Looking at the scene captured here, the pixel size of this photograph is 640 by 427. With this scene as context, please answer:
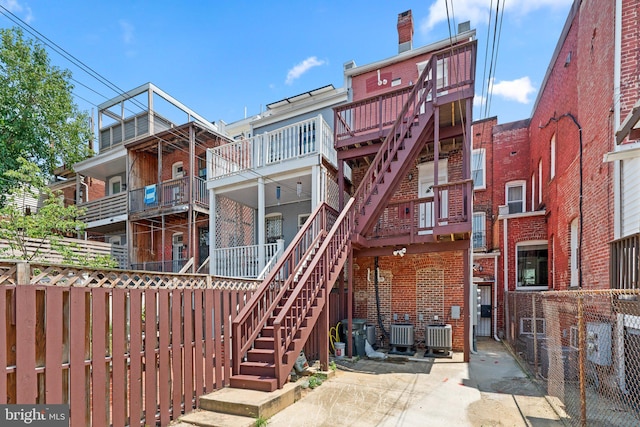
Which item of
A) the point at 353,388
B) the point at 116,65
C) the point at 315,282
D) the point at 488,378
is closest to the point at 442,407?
the point at 353,388

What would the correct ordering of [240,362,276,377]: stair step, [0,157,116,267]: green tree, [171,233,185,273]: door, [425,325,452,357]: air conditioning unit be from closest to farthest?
1. [240,362,276,377]: stair step
2. [425,325,452,357]: air conditioning unit
3. [0,157,116,267]: green tree
4. [171,233,185,273]: door

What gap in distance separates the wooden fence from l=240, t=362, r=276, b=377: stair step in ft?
0.84

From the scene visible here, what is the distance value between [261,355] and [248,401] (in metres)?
0.96

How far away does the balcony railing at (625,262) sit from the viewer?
4586mm

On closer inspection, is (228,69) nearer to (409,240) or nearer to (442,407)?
(409,240)

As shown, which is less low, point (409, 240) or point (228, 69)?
point (228, 69)

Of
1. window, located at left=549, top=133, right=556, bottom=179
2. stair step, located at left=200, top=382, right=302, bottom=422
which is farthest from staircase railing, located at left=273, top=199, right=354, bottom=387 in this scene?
window, located at left=549, top=133, right=556, bottom=179

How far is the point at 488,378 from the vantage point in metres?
6.46

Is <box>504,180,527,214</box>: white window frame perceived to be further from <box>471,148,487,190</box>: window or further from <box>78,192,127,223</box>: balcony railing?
<box>78,192,127,223</box>: balcony railing

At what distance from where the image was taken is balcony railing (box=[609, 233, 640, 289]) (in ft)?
15.0

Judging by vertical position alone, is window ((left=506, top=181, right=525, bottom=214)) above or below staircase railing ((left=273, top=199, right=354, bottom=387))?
above

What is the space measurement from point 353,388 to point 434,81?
692 centimetres

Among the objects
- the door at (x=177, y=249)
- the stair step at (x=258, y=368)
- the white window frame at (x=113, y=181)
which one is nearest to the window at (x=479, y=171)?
the stair step at (x=258, y=368)

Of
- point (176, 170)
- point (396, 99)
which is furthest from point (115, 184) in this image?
point (396, 99)
